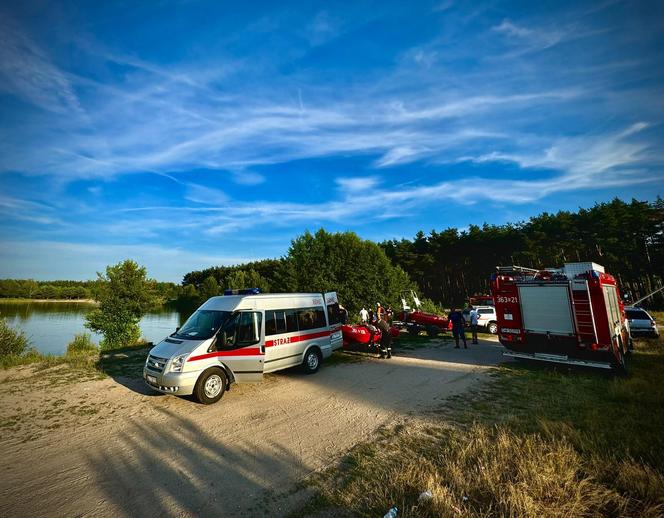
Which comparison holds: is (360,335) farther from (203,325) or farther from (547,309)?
(203,325)

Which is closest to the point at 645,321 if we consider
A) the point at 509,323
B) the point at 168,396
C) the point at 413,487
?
the point at 509,323

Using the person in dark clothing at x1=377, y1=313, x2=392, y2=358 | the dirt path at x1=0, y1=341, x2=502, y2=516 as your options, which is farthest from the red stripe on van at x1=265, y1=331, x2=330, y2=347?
the person in dark clothing at x1=377, y1=313, x2=392, y2=358

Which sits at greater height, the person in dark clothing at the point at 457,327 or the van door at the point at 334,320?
the van door at the point at 334,320

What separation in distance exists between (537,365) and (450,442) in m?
8.30

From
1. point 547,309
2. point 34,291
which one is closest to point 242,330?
point 547,309

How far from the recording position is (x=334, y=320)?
12.5 metres

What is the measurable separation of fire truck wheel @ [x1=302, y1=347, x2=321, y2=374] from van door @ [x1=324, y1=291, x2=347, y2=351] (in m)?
0.86

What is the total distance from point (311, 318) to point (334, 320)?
168cm

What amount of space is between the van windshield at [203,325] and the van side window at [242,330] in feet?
0.80

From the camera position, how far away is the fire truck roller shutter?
32.8 ft

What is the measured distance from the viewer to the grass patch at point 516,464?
3613mm

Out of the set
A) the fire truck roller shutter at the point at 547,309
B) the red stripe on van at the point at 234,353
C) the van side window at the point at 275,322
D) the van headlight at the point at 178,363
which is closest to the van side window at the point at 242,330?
the red stripe on van at the point at 234,353

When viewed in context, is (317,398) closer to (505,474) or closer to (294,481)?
(294,481)

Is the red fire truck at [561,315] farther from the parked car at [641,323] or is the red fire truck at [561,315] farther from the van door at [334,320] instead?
the parked car at [641,323]
